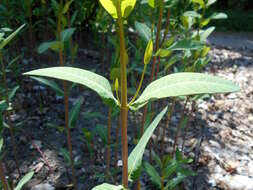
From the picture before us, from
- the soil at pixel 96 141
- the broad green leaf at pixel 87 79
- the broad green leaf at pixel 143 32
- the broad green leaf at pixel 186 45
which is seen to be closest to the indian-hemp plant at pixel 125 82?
the broad green leaf at pixel 87 79

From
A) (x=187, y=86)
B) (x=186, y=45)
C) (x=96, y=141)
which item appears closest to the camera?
(x=187, y=86)

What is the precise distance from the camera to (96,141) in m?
2.53

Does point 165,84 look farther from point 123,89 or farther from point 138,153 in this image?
point 138,153

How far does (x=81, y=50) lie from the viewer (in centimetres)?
445

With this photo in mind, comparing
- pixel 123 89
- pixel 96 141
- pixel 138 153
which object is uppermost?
pixel 123 89

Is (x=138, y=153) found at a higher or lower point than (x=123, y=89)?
lower

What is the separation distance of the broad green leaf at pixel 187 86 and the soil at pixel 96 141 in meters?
0.96

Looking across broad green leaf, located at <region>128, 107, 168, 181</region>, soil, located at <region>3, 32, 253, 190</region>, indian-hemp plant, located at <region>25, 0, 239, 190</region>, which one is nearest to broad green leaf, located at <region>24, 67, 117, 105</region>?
indian-hemp plant, located at <region>25, 0, 239, 190</region>

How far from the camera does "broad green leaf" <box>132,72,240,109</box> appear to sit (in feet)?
2.29

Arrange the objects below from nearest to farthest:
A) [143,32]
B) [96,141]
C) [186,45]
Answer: [186,45] → [143,32] → [96,141]

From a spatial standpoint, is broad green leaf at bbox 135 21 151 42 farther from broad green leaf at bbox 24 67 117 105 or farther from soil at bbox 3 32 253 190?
broad green leaf at bbox 24 67 117 105

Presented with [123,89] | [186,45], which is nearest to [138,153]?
[123,89]

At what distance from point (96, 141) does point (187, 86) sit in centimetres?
188

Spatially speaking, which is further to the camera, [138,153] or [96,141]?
[96,141]
